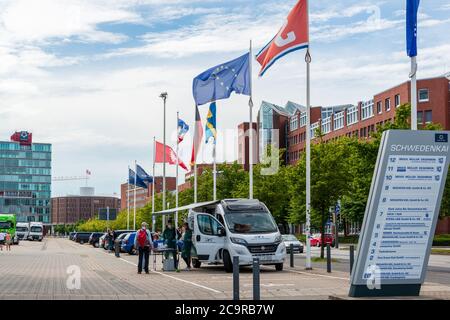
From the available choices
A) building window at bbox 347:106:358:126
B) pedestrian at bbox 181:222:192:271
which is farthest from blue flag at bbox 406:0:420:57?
building window at bbox 347:106:358:126

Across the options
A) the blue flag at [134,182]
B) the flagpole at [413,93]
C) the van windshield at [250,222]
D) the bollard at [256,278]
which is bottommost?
the bollard at [256,278]

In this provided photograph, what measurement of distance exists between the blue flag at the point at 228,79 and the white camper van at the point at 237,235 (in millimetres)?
7197

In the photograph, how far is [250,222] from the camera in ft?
88.2

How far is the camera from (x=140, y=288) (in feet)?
62.6

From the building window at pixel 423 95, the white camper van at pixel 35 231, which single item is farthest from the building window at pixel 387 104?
the white camper van at pixel 35 231

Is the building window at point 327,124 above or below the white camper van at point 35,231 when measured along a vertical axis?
above

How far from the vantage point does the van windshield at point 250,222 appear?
26625 millimetres

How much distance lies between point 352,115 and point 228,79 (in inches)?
3043

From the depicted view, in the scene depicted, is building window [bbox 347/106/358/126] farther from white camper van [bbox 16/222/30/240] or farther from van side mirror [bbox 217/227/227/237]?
van side mirror [bbox 217/227/227/237]

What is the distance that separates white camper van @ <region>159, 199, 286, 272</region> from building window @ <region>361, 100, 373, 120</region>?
248 feet

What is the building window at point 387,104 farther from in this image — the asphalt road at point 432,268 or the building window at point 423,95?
the asphalt road at point 432,268

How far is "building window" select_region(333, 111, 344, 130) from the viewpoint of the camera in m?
114
